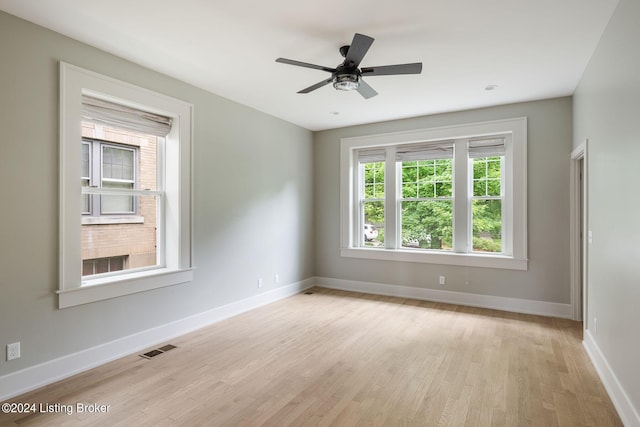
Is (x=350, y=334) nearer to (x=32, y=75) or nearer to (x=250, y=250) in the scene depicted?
(x=250, y=250)

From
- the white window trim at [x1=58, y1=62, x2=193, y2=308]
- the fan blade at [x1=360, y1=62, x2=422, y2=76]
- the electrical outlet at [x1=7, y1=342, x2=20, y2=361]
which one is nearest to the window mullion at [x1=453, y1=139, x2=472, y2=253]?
the fan blade at [x1=360, y1=62, x2=422, y2=76]

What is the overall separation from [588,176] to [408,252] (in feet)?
8.47

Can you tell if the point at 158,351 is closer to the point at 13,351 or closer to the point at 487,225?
the point at 13,351

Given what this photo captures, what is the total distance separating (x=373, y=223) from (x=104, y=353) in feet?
13.5

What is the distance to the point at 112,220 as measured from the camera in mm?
3352

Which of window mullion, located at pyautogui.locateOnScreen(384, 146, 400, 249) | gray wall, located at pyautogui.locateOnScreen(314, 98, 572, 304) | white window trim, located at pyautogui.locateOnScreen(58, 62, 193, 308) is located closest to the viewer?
white window trim, located at pyautogui.locateOnScreen(58, 62, 193, 308)

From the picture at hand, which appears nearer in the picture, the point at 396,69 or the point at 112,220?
the point at 396,69

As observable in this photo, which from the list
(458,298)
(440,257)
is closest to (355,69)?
(440,257)

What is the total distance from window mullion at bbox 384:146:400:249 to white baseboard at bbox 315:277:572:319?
71 centimetres

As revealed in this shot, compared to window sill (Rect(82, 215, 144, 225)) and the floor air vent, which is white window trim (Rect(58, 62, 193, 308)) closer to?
window sill (Rect(82, 215, 144, 225))

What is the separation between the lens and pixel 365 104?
4598 mm

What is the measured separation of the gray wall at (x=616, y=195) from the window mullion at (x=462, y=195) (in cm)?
178

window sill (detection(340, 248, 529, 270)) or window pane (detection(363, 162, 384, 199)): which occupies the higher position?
window pane (detection(363, 162, 384, 199))

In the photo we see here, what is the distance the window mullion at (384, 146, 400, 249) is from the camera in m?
5.56
